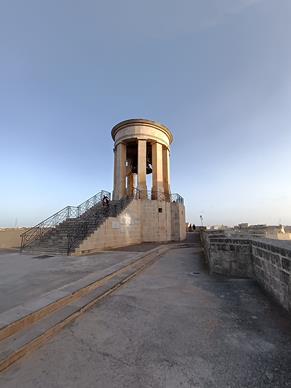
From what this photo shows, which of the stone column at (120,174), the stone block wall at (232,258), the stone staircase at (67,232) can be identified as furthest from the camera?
the stone column at (120,174)

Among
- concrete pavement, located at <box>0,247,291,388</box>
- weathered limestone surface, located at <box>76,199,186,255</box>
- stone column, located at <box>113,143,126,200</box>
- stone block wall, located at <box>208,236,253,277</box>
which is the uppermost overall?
stone column, located at <box>113,143,126,200</box>

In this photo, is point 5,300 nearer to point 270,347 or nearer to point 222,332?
point 222,332

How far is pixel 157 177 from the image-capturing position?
75.0 feet

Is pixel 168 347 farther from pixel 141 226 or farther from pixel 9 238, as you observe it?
pixel 9 238

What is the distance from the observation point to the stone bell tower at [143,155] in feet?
73.7

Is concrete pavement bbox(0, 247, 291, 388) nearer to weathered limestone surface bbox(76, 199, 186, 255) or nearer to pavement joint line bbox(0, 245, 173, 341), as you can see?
pavement joint line bbox(0, 245, 173, 341)

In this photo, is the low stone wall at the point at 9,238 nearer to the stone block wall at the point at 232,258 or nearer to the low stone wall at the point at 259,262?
the stone block wall at the point at 232,258

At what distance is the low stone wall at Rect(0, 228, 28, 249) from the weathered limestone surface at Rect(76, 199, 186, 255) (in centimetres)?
767

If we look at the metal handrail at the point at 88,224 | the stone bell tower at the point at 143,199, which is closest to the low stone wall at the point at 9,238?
the metal handrail at the point at 88,224

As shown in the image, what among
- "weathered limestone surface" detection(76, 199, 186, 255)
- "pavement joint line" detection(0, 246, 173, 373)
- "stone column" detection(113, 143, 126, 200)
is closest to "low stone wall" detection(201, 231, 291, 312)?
"pavement joint line" detection(0, 246, 173, 373)

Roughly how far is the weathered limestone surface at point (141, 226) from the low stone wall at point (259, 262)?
8.44 metres

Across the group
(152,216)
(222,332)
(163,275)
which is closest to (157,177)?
(152,216)

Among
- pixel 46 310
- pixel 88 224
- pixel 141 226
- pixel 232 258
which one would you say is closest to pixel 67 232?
pixel 88 224

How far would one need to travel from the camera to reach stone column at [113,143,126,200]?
75.1ft
